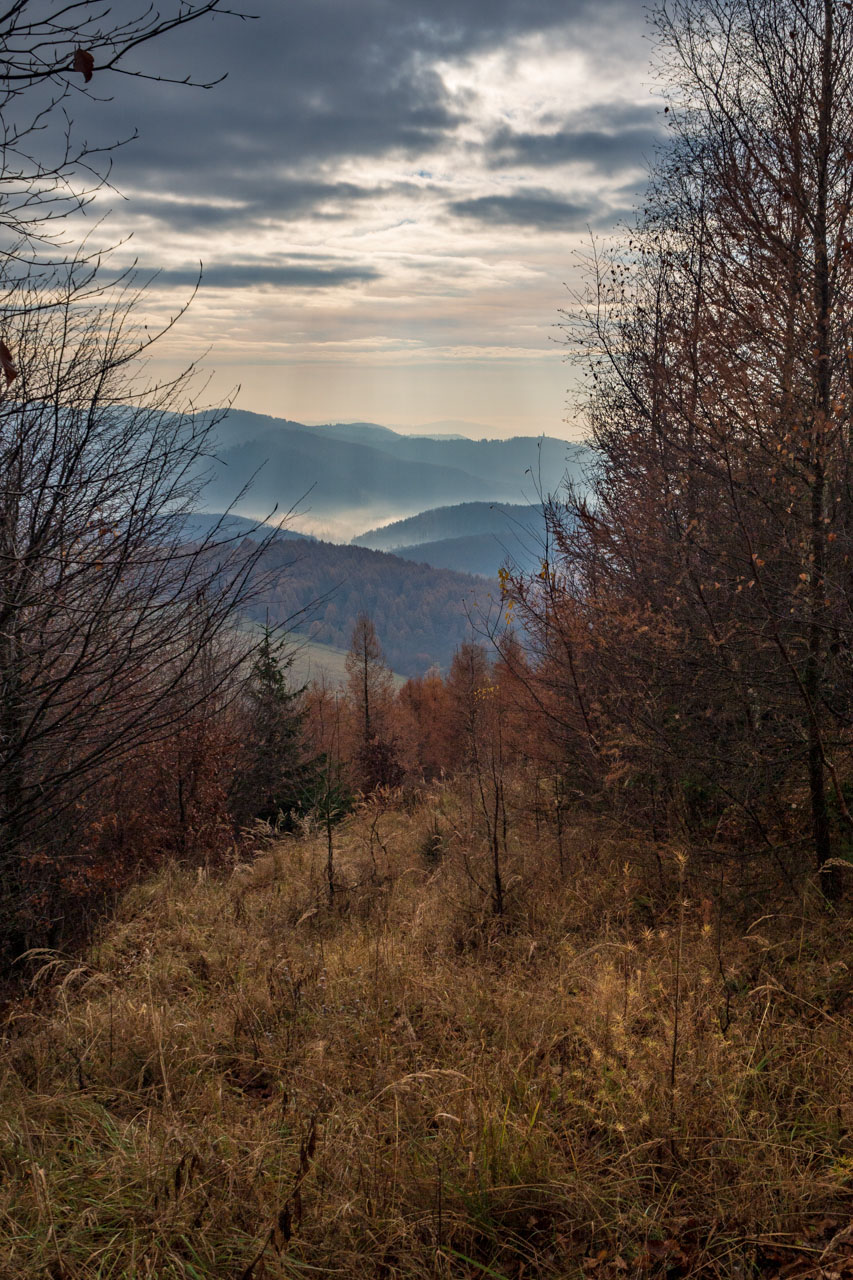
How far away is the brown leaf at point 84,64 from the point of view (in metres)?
1.87

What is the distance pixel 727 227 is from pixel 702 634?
2518mm

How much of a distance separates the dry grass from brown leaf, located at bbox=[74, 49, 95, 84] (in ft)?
9.45

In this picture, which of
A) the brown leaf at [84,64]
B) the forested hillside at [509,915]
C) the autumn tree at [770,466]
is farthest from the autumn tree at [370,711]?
the brown leaf at [84,64]

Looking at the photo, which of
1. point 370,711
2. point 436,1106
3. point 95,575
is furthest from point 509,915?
point 370,711

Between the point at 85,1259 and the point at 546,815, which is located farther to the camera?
the point at 546,815

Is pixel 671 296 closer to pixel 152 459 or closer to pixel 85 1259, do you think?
pixel 152 459

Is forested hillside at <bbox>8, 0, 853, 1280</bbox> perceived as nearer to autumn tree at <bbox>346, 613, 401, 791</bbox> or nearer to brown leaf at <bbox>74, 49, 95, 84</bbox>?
brown leaf at <bbox>74, 49, 95, 84</bbox>

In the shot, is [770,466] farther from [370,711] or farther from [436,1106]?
[370,711]

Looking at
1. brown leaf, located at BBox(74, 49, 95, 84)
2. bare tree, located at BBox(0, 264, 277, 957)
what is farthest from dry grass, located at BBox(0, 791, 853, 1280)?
brown leaf, located at BBox(74, 49, 95, 84)

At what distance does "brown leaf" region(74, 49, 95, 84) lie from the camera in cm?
187

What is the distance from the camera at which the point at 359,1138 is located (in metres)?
2.59

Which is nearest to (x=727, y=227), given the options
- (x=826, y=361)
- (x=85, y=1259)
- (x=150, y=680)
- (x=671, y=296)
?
(x=826, y=361)

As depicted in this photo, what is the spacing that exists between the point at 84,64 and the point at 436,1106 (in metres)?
3.53

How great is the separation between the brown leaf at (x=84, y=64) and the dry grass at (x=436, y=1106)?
2881 mm
